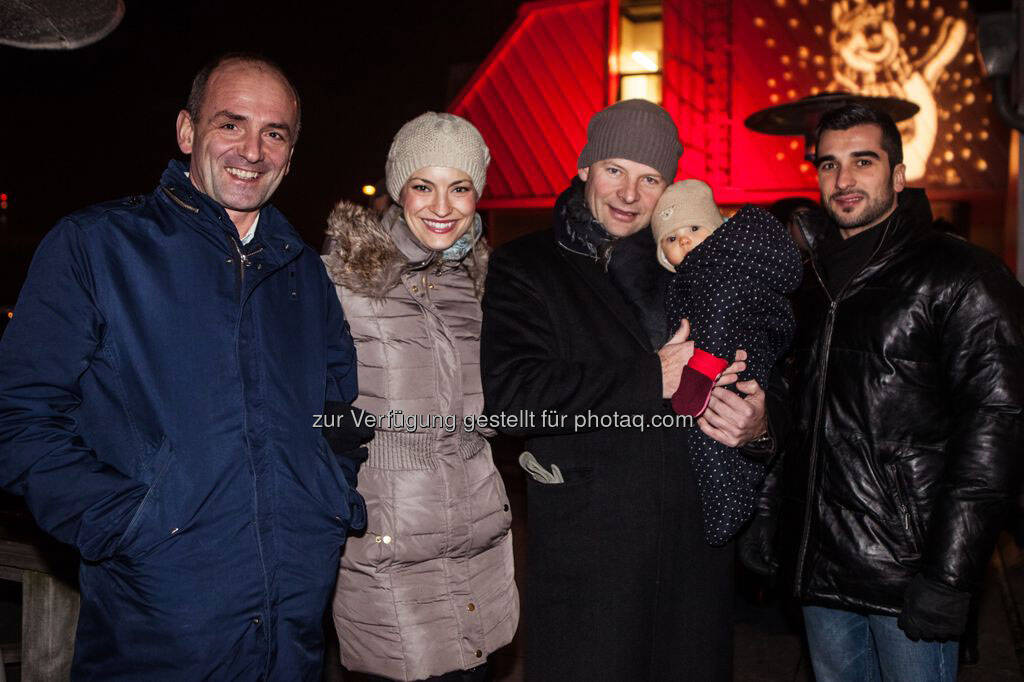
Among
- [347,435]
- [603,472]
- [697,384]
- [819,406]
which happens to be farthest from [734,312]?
[347,435]

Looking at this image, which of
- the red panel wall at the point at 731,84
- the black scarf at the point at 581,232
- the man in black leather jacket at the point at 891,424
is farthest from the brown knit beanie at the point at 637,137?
the red panel wall at the point at 731,84

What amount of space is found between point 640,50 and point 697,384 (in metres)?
10.4

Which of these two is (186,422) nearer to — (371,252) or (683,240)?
(371,252)

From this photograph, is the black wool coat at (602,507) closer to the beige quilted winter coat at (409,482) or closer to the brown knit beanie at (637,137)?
the beige quilted winter coat at (409,482)

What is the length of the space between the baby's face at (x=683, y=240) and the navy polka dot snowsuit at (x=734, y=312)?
0.06 meters

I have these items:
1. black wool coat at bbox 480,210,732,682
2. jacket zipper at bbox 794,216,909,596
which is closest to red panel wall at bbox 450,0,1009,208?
jacket zipper at bbox 794,216,909,596

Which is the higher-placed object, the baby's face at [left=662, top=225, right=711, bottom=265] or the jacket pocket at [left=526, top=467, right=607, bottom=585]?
the baby's face at [left=662, top=225, right=711, bottom=265]

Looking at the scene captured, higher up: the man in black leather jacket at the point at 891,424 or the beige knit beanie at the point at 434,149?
the beige knit beanie at the point at 434,149

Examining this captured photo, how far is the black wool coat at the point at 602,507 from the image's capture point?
8.46 feet

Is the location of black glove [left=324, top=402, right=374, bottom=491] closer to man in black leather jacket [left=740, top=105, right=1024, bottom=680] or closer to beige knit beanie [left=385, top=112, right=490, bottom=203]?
beige knit beanie [left=385, top=112, right=490, bottom=203]

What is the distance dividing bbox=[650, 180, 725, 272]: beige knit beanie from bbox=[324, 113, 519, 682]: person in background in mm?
707

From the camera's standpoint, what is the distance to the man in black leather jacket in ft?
8.58

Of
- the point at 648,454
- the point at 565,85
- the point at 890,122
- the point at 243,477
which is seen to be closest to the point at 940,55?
the point at 565,85

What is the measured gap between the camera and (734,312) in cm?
266
